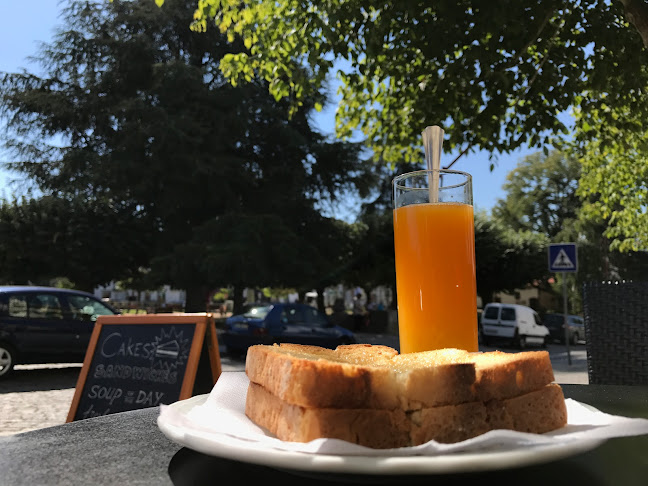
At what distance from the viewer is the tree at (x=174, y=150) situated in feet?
63.5

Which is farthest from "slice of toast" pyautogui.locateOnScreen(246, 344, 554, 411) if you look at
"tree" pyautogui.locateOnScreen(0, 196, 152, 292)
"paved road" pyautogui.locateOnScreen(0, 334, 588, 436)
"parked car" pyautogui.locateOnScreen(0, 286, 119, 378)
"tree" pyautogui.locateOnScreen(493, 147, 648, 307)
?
"tree" pyautogui.locateOnScreen(493, 147, 648, 307)

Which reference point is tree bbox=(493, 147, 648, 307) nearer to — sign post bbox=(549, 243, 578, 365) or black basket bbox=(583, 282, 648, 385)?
sign post bbox=(549, 243, 578, 365)

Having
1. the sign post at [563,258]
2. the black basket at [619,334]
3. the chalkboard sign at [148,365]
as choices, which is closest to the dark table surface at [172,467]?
the black basket at [619,334]

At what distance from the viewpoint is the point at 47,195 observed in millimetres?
21734

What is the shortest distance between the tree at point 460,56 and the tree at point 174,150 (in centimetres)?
1186

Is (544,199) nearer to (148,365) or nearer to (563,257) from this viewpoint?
(563,257)

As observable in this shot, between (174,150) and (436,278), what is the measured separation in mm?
18937

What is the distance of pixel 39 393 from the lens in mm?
8578

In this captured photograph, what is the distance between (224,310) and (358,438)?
3860 cm

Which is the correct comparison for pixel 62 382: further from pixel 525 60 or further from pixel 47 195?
pixel 47 195

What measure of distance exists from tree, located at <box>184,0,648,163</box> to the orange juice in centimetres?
511

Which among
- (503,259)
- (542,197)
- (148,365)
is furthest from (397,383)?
(542,197)

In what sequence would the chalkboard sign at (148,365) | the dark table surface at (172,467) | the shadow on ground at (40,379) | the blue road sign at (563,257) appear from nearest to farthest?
the dark table surface at (172,467) → the chalkboard sign at (148,365) → the shadow on ground at (40,379) → the blue road sign at (563,257)

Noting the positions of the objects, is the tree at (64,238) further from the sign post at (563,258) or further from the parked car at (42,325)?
the sign post at (563,258)
